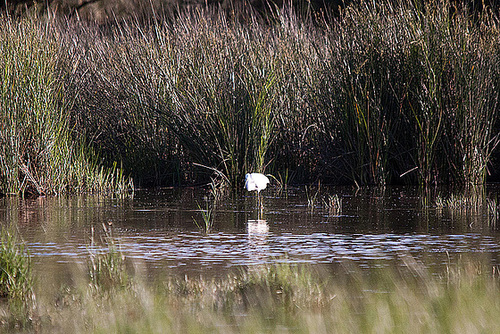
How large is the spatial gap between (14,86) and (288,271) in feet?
15.7

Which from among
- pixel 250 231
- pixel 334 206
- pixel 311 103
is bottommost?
pixel 250 231

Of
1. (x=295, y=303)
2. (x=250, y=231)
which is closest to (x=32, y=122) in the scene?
(x=250, y=231)

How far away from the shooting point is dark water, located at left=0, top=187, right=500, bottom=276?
15.0 feet

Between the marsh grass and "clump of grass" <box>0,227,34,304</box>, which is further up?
"clump of grass" <box>0,227,34,304</box>

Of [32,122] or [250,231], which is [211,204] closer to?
[250,231]

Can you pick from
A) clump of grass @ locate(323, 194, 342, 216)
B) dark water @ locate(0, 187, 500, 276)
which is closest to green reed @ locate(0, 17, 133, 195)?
dark water @ locate(0, 187, 500, 276)

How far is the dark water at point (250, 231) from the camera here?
15.0ft

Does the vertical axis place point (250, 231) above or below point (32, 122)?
below

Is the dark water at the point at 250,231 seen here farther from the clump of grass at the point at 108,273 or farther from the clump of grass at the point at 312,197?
the clump of grass at the point at 108,273

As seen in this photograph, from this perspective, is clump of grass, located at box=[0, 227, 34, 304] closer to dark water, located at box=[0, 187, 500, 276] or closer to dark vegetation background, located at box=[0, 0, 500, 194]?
dark water, located at box=[0, 187, 500, 276]

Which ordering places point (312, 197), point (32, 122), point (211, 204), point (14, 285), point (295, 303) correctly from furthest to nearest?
1. point (32, 122)
2. point (312, 197)
3. point (211, 204)
4. point (14, 285)
5. point (295, 303)

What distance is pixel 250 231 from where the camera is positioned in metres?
5.61

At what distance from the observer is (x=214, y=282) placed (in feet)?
12.8

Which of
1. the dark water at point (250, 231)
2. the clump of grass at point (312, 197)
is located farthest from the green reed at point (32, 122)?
the clump of grass at point (312, 197)
